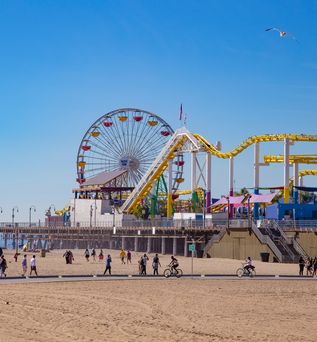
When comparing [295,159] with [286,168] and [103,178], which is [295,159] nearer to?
[286,168]

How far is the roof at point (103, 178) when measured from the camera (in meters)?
116

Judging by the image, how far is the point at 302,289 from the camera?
35.2 m

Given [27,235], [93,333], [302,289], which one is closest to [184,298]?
[302,289]

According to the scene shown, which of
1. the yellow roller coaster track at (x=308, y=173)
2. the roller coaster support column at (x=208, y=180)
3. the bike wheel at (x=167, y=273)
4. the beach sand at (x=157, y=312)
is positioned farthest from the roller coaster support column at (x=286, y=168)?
the beach sand at (x=157, y=312)

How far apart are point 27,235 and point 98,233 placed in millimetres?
34163

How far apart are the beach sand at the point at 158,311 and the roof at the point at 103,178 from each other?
255 ft

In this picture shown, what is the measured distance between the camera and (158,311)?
25.0 metres

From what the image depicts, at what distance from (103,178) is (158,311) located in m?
97.0

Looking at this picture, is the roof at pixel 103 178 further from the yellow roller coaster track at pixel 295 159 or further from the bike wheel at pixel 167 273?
the bike wheel at pixel 167 273

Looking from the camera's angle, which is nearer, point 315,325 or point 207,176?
point 315,325

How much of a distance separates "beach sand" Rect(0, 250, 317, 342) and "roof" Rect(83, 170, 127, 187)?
77.9m

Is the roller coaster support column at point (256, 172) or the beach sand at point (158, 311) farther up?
the roller coaster support column at point (256, 172)

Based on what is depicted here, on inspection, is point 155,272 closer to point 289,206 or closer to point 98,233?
point 289,206

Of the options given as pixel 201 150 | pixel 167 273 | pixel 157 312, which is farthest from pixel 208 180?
pixel 157 312
